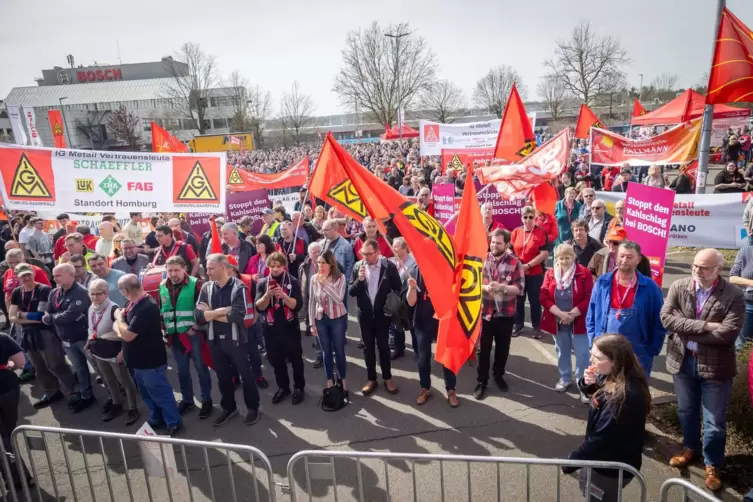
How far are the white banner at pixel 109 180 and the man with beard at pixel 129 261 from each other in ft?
1.92

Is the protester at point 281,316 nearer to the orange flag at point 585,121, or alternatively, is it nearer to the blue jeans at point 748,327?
the blue jeans at point 748,327

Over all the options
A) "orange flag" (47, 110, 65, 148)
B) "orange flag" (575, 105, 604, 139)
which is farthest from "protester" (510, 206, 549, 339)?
"orange flag" (47, 110, 65, 148)

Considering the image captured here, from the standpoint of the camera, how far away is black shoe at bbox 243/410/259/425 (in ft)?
16.9

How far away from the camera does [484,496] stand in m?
3.79

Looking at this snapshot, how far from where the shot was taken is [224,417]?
17.1ft

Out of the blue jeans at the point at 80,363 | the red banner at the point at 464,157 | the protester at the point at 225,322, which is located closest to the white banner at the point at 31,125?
the red banner at the point at 464,157

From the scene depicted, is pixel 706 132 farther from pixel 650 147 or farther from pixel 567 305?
pixel 567 305

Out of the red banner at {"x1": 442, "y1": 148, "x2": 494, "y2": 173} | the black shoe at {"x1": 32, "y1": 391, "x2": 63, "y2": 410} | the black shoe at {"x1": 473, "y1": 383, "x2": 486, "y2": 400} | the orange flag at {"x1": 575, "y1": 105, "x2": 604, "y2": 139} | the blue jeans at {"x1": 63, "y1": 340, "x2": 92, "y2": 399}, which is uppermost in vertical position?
the orange flag at {"x1": 575, "y1": 105, "x2": 604, "y2": 139}

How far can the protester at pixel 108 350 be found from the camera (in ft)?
16.8

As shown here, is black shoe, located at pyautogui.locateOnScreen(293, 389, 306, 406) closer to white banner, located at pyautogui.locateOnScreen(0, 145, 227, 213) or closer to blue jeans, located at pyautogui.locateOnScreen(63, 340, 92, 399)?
blue jeans, located at pyautogui.locateOnScreen(63, 340, 92, 399)

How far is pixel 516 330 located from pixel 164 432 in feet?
16.1

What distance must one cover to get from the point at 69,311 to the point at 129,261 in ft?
5.46

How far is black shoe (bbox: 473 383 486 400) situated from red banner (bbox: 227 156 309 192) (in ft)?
30.9

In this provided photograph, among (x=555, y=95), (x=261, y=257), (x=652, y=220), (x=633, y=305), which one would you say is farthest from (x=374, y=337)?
(x=555, y=95)
